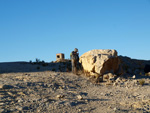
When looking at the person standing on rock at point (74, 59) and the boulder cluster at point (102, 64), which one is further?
the person standing on rock at point (74, 59)

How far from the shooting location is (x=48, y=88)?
880cm

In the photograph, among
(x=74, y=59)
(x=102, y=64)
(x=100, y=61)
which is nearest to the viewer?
(x=102, y=64)

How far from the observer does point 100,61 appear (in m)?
12.7

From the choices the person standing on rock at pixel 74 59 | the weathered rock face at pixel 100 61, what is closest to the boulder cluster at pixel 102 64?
the weathered rock face at pixel 100 61

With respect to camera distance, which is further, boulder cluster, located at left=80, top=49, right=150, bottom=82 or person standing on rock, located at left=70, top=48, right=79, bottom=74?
person standing on rock, located at left=70, top=48, right=79, bottom=74

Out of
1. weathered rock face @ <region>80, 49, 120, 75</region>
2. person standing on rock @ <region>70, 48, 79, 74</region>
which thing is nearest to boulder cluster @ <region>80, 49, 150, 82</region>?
weathered rock face @ <region>80, 49, 120, 75</region>

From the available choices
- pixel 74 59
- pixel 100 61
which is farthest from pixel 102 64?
pixel 74 59

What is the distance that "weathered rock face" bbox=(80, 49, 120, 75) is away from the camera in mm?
12688

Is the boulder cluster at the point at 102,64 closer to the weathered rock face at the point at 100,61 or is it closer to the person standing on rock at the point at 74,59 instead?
the weathered rock face at the point at 100,61

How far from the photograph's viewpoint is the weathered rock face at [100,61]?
41.6ft

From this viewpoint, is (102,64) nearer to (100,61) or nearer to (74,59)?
(100,61)

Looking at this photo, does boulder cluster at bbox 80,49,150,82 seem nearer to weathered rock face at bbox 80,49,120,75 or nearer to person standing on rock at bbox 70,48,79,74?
weathered rock face at bbox 80,49,120,75

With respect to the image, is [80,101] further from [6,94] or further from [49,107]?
[6,94]

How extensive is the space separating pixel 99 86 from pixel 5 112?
6356mm
